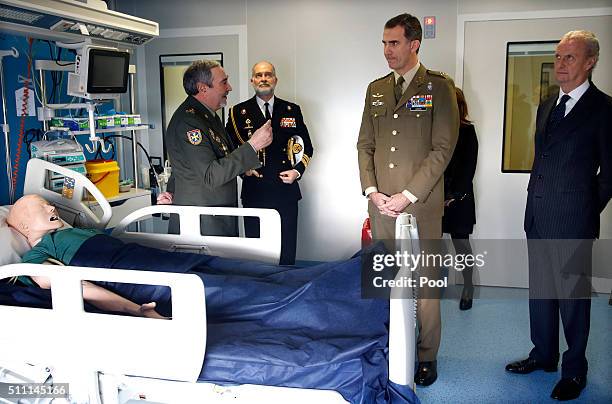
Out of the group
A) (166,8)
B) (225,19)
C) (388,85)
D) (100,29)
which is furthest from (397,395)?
(166,8)

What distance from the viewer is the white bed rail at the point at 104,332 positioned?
1691mm

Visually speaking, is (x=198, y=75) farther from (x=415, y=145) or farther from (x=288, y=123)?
(x=415, y=145)

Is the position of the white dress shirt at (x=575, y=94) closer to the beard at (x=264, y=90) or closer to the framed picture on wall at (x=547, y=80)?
the framed picture on wall at (x=547, y=80)

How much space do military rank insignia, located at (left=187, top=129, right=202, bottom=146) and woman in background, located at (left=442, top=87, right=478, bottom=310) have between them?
1556 millimetres

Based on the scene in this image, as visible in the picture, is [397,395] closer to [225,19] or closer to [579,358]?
[579,358]

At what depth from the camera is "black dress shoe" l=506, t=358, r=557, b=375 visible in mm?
2721

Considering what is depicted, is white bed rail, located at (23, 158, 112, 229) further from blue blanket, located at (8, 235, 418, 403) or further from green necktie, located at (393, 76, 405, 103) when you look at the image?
green necktie, located at (393, 76, 405, 103)

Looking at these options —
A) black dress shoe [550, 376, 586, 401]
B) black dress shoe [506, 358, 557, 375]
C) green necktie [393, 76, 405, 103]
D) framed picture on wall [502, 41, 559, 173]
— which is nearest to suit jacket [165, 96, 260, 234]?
green necktie [393, 76, 405, 103]

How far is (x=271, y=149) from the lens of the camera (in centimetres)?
371

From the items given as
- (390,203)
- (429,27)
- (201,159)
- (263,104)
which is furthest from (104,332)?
(429,27)

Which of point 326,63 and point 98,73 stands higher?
point 326,63

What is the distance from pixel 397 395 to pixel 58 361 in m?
1.09

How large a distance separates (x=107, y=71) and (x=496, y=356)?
284cm

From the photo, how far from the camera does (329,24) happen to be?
4273mm
